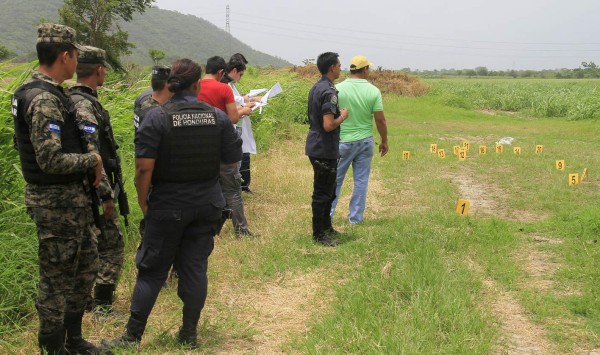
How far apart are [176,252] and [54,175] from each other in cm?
83

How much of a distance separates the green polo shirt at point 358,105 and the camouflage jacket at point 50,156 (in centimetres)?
346

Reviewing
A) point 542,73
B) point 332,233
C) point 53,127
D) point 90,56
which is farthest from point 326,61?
point 542,73

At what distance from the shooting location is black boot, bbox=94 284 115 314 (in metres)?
3.99

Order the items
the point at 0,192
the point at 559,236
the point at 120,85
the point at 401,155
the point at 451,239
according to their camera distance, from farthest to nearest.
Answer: the point at 401,155 → the point at 120,85 → the point at 559,236 → the point at 451,239 → the point at 0,192

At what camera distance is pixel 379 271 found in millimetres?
4770

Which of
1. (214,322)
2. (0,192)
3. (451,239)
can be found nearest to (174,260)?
(214,322)

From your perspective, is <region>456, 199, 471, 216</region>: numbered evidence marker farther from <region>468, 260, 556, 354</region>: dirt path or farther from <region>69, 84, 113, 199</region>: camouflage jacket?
<region>69, 84, 113, 199</region>: camouflage jacket

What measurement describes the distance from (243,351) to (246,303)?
790mm

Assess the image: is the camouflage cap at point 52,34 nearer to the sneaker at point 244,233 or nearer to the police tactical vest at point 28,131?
the police tactical vest at point 28,131

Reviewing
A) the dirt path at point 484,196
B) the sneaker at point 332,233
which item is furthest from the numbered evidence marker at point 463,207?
the sneaker at point 332,233

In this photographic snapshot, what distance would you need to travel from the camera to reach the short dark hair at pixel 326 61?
226 inches

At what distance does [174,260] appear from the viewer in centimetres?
358

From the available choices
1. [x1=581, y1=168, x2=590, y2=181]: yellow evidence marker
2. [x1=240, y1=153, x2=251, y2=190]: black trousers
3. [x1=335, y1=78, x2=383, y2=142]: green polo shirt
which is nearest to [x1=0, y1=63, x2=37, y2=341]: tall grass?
[x1=335, y1=78, x2=383, y2=142]: green polo shirt

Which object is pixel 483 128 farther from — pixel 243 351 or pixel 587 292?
pixel 243 351
